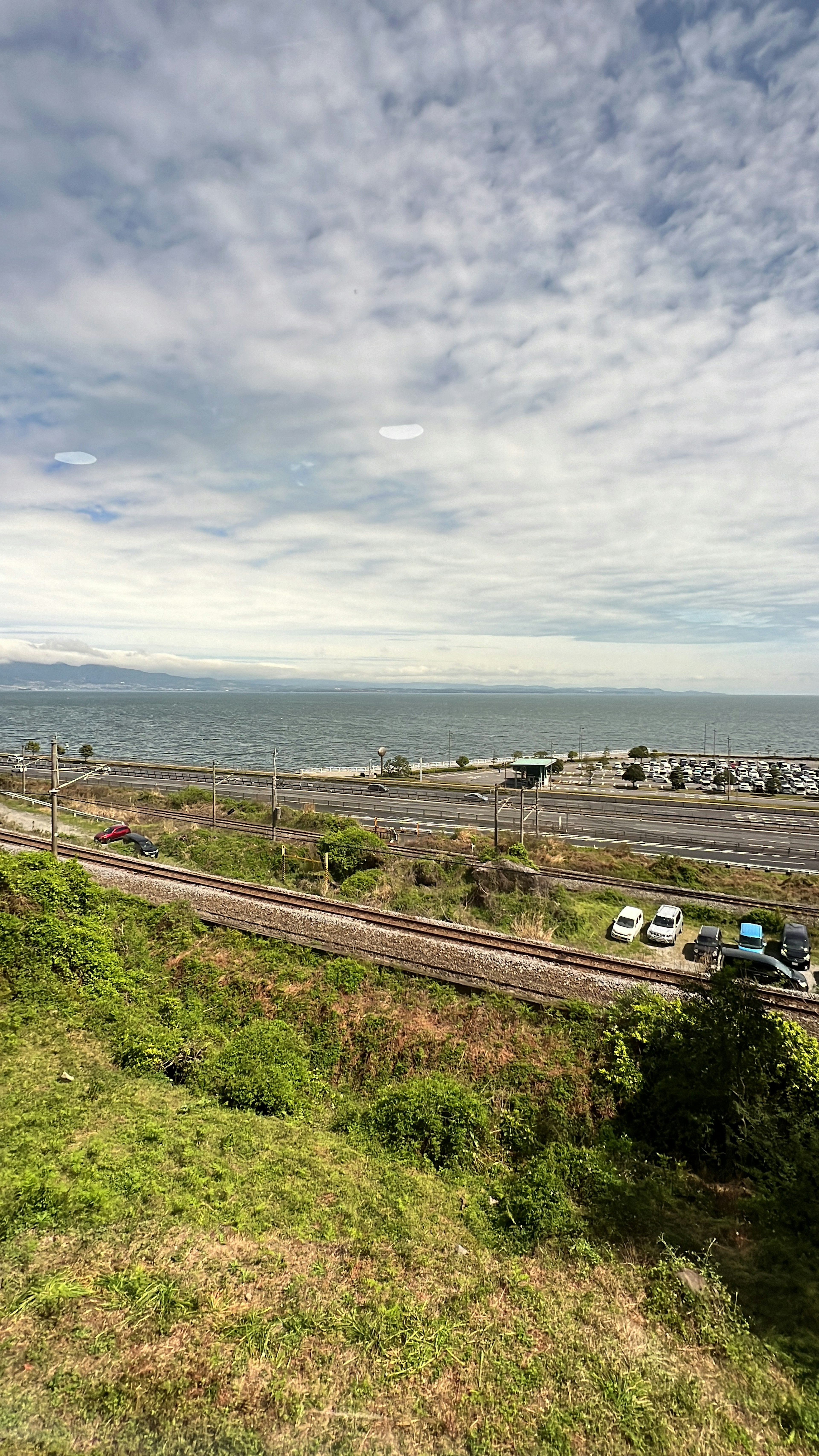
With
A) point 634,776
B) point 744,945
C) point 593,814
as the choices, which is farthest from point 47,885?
point 634,776

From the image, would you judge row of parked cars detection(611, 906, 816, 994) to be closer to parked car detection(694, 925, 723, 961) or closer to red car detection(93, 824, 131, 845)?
parked car detection(694, 925, 723, 961)

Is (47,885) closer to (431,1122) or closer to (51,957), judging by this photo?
(51,957)

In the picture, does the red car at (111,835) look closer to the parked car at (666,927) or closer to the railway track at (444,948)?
the railway track at (444,948)

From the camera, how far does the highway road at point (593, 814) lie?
53.5m

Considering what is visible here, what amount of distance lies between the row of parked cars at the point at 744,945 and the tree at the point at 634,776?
197ft

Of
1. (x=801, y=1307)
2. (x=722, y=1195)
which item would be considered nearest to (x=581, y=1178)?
(x=722, y=1195)

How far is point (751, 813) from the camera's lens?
70375 mm

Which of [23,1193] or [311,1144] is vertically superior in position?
[23,1193]

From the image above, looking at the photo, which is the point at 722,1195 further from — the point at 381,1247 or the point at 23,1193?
the point at 23,1193

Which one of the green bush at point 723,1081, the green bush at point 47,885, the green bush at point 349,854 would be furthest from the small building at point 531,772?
the green bush at point 723,1081

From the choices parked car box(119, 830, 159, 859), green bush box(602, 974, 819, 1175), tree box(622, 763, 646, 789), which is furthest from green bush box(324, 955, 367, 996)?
tree box(622, 763, 646, 789)

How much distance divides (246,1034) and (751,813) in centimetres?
6973

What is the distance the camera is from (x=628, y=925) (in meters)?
29.8

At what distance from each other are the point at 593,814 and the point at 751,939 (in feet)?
131
